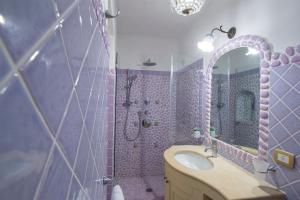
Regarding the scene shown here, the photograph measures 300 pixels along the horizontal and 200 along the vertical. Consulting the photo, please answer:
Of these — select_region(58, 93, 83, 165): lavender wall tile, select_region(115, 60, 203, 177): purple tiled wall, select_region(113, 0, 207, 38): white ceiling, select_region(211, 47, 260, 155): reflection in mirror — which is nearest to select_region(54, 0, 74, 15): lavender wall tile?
select_region(58, 93, 83, 165): lavender wall tile

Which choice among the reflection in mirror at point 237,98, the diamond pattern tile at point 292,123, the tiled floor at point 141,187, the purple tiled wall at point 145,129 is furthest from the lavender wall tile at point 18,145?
the purple tiled wall at point 145,129

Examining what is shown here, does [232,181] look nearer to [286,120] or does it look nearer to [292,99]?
[286,120]

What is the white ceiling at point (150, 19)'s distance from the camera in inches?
81.8

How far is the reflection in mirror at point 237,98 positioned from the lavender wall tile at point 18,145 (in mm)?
1575

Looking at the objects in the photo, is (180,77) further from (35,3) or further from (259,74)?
(35,3)

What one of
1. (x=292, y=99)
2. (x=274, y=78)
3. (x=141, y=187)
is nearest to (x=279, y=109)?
(x=292, y=99)

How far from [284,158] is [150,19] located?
211cm

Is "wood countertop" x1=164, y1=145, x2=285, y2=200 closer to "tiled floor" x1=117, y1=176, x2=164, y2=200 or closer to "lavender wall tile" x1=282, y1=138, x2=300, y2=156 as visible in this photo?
"lavender wall tile" x1=282, y1=138, x2=300, y2=156

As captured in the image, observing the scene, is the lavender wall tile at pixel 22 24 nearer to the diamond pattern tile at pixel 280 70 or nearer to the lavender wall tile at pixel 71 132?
the lavender wall tile at pixel 71 132

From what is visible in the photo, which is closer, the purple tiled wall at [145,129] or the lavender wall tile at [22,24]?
the lavender wall tile at [22,24]

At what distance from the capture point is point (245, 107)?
1.61m

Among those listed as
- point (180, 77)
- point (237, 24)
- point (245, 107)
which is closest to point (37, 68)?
point (245, 107)

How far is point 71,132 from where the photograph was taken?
35 cm

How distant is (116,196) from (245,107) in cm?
128
